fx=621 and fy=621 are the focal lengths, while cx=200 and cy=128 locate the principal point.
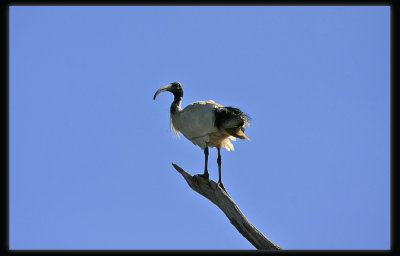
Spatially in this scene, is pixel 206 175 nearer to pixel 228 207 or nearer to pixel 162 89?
pixel 228 207

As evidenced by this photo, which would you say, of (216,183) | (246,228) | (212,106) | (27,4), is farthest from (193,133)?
(27,4)

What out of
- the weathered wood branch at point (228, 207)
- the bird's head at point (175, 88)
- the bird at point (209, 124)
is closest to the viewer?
the weathered wood branch at point (228, 207)

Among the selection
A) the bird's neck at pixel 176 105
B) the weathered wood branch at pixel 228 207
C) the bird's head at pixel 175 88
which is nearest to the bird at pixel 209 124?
the bird's neck at pixel 176 105

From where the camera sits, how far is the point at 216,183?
13.0 m

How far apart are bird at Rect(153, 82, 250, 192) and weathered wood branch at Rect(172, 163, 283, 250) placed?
285 mm

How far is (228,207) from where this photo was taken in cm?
1238

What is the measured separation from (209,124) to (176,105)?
1644 millimetres

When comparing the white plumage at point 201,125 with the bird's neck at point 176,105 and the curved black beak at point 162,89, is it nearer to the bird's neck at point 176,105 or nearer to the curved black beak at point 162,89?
the bird's neck at point 176,105

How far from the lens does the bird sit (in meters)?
13.5

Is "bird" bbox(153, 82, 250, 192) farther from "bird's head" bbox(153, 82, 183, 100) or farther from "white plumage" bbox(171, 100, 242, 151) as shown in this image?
"bird's head" bbox(153, 82, 183, 100)

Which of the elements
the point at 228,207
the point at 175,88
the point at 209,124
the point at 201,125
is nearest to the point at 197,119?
the point at 201,125

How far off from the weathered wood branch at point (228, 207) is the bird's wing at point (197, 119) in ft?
3.64

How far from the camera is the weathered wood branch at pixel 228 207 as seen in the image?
38.8ft

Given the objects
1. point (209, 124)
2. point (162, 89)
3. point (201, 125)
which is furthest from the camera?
point (162, 89)
